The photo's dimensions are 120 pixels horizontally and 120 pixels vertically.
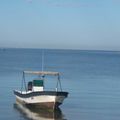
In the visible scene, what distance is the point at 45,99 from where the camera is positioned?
4916 centimetres

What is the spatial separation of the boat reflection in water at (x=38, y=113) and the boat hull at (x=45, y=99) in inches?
19.3

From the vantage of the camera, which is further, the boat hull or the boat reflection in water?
the boat hull

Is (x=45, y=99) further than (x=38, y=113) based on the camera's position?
Yes

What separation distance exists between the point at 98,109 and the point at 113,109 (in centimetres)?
160

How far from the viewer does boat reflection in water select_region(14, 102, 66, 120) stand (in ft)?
151

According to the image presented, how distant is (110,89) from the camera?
234ft

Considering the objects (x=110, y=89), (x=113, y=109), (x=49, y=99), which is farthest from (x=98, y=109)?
(x=110, y=89)

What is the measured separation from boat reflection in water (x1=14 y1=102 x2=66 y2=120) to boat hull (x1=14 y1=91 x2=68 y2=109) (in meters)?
0.49

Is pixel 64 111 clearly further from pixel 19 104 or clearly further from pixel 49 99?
pixel 19 104

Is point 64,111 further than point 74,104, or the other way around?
point 74,104

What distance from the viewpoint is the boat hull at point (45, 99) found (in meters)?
48.7

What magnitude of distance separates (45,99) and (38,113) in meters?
1.61

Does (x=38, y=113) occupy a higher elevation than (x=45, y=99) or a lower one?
lower

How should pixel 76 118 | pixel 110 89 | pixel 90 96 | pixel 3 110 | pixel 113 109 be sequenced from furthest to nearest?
pixel 110 89
pixel 90 96
pixel 113 109
pixel 3 110
pixel 76 118
